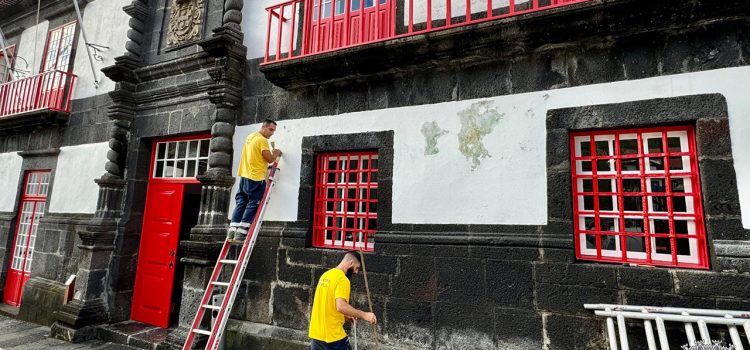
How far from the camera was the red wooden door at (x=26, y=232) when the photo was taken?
761 cm

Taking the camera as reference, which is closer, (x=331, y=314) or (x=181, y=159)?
(x=331, y=314)

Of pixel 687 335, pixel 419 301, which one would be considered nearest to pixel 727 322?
pixel 687 335

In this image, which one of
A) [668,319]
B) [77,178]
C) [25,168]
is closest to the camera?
[668,319]

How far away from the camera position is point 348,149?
4.60 meters

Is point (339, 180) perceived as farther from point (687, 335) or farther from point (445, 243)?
point (687, 335)

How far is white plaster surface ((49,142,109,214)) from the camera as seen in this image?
6.65m

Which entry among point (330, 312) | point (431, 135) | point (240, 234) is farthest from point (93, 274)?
point (431, 135)

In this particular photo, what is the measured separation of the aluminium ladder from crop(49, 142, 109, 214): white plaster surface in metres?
3.54

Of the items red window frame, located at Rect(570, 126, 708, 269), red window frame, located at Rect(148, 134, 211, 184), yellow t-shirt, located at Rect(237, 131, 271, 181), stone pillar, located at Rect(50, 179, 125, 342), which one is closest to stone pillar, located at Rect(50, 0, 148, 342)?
Answer: stone pillar, located at Rect(50, 179, 125, 342)

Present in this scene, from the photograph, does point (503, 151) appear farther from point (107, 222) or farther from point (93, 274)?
point (93, 274)

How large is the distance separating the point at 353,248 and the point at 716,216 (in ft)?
10.9

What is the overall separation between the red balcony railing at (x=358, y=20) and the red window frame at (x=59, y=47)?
5.31 meters

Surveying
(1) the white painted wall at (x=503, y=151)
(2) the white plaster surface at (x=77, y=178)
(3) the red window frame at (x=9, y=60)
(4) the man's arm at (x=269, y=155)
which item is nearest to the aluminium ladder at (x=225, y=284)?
(4) the man's arm at (x=269, y=155)

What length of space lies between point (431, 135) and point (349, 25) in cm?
176
